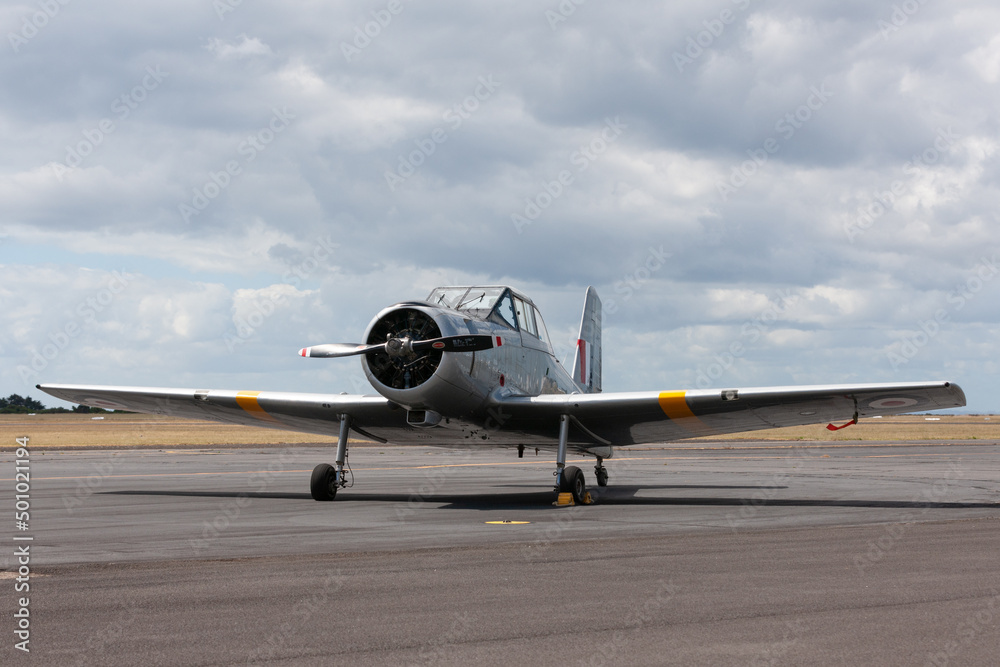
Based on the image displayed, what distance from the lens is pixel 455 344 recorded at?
15281 mm

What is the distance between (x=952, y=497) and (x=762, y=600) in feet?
43.0

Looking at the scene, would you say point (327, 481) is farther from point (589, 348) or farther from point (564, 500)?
point (589, 348)

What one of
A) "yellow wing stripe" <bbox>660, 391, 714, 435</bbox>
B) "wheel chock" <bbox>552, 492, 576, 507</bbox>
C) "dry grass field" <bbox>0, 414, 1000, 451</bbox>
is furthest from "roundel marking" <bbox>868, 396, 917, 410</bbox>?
"dry grass field" <bbox>0, 414, 1000, 451</bbox>

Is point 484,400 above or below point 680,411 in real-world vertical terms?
below

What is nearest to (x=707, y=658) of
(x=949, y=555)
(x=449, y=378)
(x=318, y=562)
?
(x=318, y=562)

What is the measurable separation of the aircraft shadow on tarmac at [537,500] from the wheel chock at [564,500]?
340 millimetres

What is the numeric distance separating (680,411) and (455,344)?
15.9 feet

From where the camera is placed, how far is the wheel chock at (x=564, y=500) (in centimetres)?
1651

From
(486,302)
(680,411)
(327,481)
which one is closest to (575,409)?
(680,411)

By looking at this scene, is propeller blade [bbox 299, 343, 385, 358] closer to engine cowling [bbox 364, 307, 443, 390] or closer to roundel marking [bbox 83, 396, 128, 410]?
engine cowling [bbox 364, 307, 443, 390]

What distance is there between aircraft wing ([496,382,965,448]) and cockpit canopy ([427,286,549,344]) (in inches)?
64.1

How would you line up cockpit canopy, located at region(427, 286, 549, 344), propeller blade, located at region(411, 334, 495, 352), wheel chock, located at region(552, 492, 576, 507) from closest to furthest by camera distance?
1. propeller blade, located at region(411, 334, 495, 352)
2. wheel chock, located at region(552, 492, 576, 507)
3. cockpit canopy, located at region(427, 286, 549, 344)

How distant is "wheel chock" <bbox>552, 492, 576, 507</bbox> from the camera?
16.5 meters

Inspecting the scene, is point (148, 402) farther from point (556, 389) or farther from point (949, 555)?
point (949, 555)
